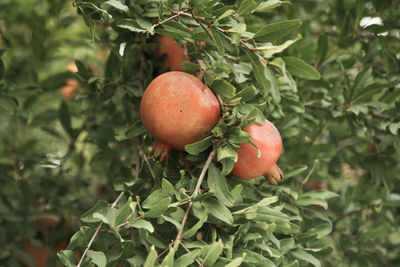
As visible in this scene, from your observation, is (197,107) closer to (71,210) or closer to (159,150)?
(159,150)

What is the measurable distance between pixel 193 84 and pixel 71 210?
0.88 m

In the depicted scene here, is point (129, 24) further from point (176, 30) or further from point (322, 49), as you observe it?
point (322, 49)

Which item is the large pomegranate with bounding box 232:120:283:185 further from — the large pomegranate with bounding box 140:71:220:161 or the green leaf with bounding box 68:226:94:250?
the green leaf with bounding box 68:226:94:250

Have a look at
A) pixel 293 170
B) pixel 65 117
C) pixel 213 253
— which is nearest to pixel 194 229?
pixel 213 253

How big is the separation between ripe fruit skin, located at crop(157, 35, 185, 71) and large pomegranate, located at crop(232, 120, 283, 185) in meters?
0.28

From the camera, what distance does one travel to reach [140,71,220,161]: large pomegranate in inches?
28.0

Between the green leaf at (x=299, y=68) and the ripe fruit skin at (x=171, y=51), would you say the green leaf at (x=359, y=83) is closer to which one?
the green leaf at (x=299, y=68)

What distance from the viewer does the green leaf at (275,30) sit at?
0.70 m

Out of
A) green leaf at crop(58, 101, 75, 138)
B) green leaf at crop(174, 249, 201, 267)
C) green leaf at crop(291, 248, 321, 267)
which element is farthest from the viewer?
green leaf at crop(58, 101, 75, 138)

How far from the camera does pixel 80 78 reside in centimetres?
100

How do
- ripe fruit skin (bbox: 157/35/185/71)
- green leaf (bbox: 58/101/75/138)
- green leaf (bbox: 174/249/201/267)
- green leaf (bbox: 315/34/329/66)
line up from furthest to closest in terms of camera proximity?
green leaf (bbox: 58/101/75/138), green leaf (bbox: 315/34/329/66), ripe fruit skin (bbox: 157/35/185/71), green leaf (bbox: 174/249/201/267)

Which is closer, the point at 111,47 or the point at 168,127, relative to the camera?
the point at 168,127

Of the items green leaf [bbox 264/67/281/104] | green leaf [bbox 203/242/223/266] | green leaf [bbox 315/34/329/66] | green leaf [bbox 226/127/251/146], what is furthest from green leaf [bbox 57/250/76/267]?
green leaf [bbox 315/34/329/66]

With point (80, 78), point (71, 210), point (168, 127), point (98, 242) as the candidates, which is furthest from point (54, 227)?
point (168, 127)
